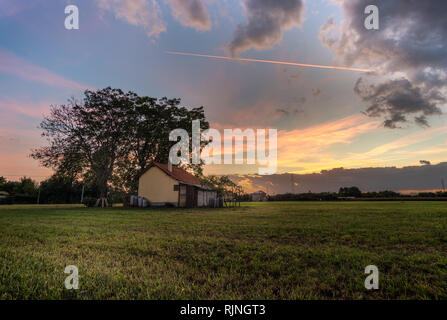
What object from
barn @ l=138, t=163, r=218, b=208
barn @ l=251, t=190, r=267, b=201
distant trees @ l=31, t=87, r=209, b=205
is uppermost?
distant trees @ l=31, t=87, r=209, b=205

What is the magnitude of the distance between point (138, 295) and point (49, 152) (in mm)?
27562

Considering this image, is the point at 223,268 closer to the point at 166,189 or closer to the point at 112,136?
the point at 166,189

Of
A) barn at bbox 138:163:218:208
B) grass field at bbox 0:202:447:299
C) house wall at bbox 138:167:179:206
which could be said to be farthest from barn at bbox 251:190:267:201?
grass field at bbox 0:202:447:299

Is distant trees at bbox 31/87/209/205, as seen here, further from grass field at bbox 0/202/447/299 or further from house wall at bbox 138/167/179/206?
grass field at bbox 0/202/447/299

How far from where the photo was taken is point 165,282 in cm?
250

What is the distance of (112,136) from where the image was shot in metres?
25.0

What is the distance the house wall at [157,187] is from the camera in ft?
76.5

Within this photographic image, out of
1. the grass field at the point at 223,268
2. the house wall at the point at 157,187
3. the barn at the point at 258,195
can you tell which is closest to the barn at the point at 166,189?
the house wall at the point at 157,187

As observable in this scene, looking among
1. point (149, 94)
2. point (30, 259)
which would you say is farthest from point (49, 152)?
point (30, 259)

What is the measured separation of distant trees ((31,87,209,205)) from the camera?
2338cm

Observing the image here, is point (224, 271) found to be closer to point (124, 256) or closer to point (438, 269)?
point (124, 256)

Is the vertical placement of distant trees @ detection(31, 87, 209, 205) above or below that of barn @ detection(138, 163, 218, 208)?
above

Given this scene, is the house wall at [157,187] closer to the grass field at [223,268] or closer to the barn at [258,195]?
the grass field at [223,268]
